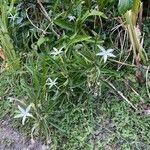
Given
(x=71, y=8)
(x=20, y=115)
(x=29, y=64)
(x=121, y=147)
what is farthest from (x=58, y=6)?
(x=121, y=147)

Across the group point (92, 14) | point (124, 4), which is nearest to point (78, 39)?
point (92, 14)

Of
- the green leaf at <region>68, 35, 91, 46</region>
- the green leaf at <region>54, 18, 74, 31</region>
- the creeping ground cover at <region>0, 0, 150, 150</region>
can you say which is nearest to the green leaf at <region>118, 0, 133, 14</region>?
the creeping ground cover at <region>0, 0, 150, 150</region>

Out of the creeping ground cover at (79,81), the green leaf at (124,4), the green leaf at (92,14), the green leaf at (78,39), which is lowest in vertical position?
the creeping ground cover at (79,81)

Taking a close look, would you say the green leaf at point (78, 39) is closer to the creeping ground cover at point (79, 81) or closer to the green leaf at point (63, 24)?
the creeping ground cover at point (79, 81)

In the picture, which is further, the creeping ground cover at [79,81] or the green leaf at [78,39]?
the green leaf at [78,39]

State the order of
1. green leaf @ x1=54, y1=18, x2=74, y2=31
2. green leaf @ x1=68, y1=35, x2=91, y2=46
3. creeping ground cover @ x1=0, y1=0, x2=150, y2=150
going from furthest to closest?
green leaf @ x1=54, y1=18, x2=74, y2=31 → green leaf @ x1=68, y1=35, x2=91, y2=46 → creeping ground cover @ x1=0, y1=0, x2=150, y2=150

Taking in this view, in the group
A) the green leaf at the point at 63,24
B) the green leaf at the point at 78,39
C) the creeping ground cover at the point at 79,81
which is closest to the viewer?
the creeping ground cover at the point at 79,81

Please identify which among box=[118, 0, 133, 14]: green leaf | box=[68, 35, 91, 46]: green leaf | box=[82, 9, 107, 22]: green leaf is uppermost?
box=[118, 0, 133, 14]: green leaf

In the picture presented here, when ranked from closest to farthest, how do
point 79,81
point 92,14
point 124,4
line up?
point 124,4 → point 79,81 → point 92,14

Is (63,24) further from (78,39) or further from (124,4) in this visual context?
(124,4)

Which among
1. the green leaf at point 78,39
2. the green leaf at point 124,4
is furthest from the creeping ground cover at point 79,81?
the green leaf at point 124,4

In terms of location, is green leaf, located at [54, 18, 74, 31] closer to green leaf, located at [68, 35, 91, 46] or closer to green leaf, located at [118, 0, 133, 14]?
green leaf, located at [68, 35, 91, 46]
